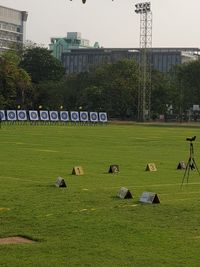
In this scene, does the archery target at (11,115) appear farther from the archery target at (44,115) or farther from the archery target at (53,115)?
the archery target at (53,115)

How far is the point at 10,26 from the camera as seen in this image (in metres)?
193

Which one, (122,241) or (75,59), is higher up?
(75,59)

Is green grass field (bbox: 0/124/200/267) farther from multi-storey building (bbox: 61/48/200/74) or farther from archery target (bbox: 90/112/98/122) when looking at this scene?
multi-storey building (bbox: 61/48/200/74)

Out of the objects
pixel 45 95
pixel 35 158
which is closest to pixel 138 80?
pixel 45 95

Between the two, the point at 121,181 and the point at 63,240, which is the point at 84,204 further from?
the point at 121,181

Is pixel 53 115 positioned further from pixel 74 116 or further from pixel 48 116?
pixel 74 116

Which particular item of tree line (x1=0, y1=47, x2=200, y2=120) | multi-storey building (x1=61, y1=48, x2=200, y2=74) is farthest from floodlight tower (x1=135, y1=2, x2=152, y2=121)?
multi-storey building (x1=61, y1=48, x2=200, y2=74)

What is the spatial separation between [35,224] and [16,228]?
1.49 ft

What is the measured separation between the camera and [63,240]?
9.94m

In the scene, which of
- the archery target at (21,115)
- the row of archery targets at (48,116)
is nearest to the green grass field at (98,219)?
the row of archery targets at (48,116)

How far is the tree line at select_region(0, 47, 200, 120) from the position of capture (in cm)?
10800

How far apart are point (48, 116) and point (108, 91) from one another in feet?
71.8

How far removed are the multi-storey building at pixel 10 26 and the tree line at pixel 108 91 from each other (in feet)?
219

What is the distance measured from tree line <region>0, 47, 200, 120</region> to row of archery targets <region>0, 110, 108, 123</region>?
42.4 ft
